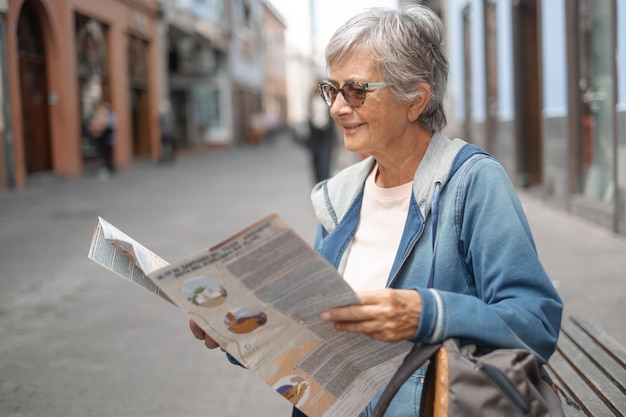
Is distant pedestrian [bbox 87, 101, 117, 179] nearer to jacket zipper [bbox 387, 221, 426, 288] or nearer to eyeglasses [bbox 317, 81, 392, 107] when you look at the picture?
eyeglasses [bbox 317, 81, 392, 107]

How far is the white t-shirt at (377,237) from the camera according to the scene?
2.00 meters

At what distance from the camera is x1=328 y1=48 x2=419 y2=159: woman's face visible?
1.92m

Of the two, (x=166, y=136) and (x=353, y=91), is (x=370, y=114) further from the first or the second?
(x=166, y=136)

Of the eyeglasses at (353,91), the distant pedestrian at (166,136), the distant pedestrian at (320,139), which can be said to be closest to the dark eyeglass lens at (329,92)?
the eyeglasses at (353,91)

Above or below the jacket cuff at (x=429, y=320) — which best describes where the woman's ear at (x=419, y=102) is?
above

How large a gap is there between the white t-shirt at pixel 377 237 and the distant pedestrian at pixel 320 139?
31.4 ft

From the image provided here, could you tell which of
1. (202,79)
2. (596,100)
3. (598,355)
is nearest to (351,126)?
(598,355)

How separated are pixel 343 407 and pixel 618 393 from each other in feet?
2.30

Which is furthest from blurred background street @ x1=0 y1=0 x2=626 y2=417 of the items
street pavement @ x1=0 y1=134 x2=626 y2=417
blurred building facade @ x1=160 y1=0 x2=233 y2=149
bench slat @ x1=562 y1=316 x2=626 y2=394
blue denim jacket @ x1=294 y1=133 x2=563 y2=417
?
blurred building facade @ x1=160 y1=0 x2=233 y2=149

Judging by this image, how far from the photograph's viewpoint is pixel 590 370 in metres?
2.20

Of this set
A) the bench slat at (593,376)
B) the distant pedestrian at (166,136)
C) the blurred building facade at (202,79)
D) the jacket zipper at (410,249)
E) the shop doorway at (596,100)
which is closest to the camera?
the jacket zipper at (410,249)

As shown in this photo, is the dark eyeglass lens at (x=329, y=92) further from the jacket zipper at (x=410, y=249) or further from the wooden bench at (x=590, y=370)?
the wooden bench at (x=590, y=370)

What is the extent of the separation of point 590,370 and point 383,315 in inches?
37.7

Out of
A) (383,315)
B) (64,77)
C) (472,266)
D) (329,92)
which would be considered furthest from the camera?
(64,77)
